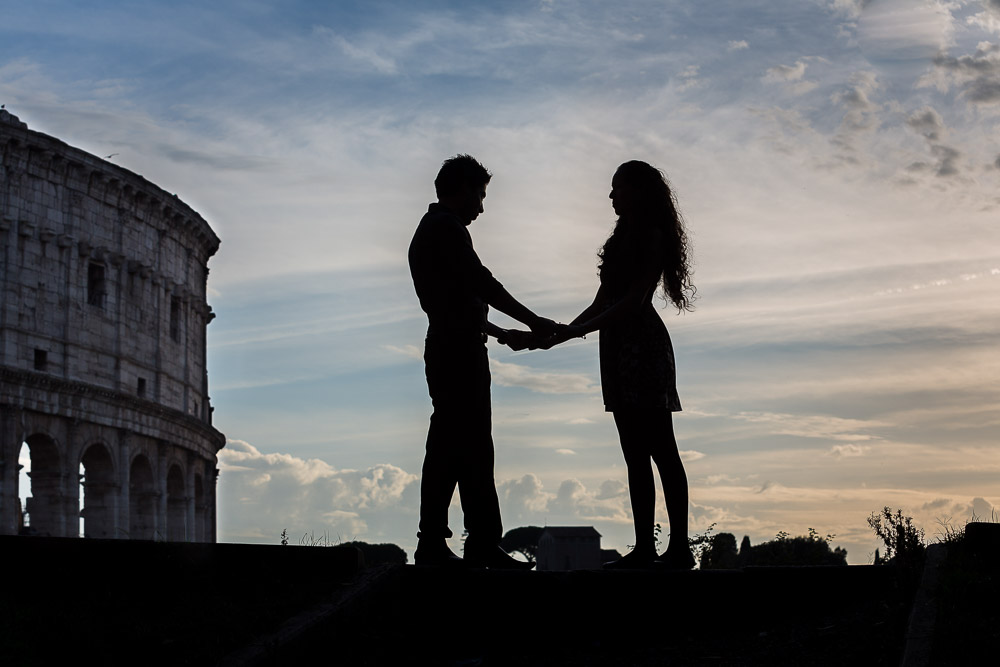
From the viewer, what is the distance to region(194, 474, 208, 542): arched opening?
52594mm

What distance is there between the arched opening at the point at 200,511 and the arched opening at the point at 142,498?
516cm

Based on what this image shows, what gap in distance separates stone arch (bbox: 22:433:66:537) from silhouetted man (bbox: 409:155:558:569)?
36.2 m

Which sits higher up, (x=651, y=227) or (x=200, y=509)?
(x=200, y=509)

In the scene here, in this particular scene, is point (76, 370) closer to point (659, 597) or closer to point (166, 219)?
point (166, 219)

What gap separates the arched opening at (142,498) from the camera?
46.7m

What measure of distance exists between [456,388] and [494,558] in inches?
40.0

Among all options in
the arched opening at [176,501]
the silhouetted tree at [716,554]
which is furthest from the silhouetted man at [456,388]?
the arched opening at [176,501]

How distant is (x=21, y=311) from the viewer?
40.4 m

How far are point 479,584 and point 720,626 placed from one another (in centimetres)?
129

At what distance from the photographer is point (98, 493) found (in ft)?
145

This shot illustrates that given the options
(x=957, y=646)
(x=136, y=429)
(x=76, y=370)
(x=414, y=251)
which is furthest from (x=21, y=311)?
(x=957, y=646)

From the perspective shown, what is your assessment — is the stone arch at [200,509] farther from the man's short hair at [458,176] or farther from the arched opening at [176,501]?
the man's short hair at [458,176]

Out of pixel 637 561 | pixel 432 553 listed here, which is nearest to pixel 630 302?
pixel 637 561

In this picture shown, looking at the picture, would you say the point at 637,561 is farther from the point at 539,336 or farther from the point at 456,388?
the point at 539,336
